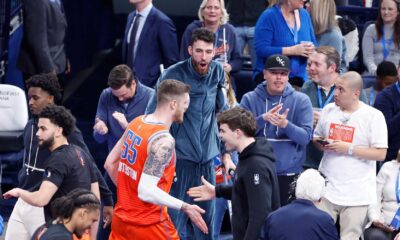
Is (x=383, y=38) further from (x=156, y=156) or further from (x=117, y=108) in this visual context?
(x=156, y=156)

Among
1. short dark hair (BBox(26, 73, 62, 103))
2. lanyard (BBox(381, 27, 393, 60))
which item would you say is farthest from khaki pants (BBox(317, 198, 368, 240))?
lanyard (BBox(381, 27, 393, 60))

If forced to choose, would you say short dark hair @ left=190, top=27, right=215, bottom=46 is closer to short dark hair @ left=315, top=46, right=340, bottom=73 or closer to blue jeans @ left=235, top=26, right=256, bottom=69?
short dark hair @ left=315, top=46, right=340, bottom=73

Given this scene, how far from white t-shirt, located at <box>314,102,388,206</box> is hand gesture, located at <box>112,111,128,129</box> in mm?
1869

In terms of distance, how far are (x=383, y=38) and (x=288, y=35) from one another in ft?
5.77

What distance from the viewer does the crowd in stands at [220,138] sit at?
348 inches

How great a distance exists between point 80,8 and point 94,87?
180cm

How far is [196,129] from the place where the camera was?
10234 millimetres

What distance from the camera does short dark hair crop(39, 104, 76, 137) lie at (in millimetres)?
9148

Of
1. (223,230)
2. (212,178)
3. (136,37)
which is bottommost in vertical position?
(223,230)

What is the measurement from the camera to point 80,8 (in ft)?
58.3

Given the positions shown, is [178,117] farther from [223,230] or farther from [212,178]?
[223,230]

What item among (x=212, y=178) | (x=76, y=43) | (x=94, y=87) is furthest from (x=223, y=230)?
(x=76, y=43)

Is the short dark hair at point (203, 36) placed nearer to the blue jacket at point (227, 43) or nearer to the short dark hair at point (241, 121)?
the short dark hair at point (241, 121)

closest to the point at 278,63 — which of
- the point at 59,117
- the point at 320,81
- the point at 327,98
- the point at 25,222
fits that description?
the point at 320,81
